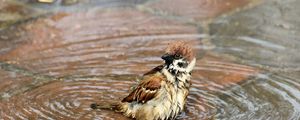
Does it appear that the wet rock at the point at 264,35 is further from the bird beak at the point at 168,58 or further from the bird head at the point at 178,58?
the bird beak at the point at 168,58

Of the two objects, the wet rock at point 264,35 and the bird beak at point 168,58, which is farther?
the wet rock at point 264,35

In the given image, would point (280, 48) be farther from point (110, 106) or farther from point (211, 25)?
point (110, 106)

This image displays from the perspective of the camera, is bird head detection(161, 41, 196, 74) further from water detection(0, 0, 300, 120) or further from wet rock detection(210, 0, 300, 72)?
wet rock detection(210, 0, 300, 72)

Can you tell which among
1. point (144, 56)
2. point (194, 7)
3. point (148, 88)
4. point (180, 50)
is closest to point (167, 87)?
point (148, 88)

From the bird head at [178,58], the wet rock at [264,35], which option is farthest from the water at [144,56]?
the bird head at [178,58]

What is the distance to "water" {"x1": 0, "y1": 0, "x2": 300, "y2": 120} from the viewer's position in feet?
18.1

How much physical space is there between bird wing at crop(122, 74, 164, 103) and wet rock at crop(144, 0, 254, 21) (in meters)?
2.65

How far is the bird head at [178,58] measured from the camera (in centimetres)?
507

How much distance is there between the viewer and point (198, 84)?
5977 millimetres

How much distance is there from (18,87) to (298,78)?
230 centimetres

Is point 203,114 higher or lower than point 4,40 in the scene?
lower

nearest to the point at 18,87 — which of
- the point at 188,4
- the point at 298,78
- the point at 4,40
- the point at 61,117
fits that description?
the point at 61,117

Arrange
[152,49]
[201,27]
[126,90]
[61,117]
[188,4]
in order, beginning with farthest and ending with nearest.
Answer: [188,4] < [201,27] < [152,49] < [126,90] < [61,117]

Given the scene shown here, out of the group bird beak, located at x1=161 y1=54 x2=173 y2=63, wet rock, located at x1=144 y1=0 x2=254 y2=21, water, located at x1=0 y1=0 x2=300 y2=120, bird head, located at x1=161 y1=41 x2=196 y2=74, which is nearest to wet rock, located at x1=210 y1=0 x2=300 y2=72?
water, located at x1=0 y1=0 x2=300 y2=120
